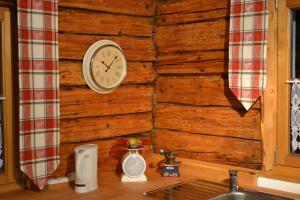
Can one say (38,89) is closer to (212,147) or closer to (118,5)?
(118,5)

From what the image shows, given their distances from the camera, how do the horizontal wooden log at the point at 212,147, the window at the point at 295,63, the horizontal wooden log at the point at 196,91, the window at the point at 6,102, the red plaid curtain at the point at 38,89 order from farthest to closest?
the horizontal wooden log at the point at 196,91
the horizontal wooden log at the point at 212,147
the window at the point at 295,63
the window at the point at 6,102
the red plaid curtain at the point at 38,89

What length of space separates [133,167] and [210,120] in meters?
0.59

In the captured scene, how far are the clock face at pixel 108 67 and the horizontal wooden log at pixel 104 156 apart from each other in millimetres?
387

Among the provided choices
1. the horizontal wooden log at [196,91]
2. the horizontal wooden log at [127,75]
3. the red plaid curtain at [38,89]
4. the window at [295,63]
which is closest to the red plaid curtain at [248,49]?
the horizontal wooden log at [196,91]

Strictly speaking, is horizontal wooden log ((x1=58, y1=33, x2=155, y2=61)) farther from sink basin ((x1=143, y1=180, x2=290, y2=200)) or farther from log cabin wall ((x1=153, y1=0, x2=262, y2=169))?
sink basin ((x1=143, y1=180, x2=290, y2=200))

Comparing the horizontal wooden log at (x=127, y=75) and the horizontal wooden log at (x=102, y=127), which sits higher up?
the horizontal wooden log at (x=127, y=75)

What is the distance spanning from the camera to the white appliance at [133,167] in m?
2.67


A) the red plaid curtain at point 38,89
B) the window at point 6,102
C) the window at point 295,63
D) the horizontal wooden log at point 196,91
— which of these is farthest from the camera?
the horizontal wooden log at point 196,91

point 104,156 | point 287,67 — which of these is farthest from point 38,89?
point 287,67

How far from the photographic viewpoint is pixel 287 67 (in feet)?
8.38

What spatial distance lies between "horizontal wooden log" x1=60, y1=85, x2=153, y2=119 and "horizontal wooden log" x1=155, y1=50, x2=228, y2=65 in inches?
9.2

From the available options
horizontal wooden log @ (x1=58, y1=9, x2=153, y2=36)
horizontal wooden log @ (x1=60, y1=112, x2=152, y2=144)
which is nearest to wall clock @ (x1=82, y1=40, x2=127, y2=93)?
horizontal wooden log @ (x1=58, y1=9, x2=153, y2=36)

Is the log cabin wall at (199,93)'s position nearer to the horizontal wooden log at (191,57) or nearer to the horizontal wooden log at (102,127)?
Answer: the horizontal wooden log at (191,57)

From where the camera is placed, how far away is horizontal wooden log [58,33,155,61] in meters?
2.62
